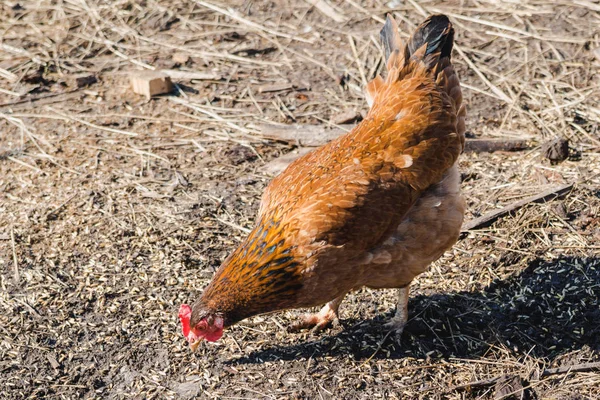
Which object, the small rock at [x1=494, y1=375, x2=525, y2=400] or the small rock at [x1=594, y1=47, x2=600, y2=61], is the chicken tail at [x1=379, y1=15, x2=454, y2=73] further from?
the small rock at [x1=594, y1=47, x2=600, y2=61]

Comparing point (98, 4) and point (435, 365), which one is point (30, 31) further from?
point (435, 365)

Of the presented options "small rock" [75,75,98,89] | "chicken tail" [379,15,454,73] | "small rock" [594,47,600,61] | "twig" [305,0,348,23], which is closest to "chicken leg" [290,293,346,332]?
"chicken tail" [379,15,454,73]

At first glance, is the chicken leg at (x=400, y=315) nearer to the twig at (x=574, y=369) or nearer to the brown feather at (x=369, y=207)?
the brown feather at (x=369, y=207)

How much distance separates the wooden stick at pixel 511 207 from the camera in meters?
5.45

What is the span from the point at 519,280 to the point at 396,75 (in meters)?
1.58

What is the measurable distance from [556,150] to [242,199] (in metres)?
2.53

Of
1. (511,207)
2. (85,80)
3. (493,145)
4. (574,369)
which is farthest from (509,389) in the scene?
(85,80)

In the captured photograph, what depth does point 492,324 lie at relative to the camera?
15.4 ft

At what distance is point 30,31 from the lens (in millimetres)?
8133

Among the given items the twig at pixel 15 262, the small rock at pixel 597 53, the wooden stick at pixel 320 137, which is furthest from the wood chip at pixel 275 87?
the small rock at pixel 597 53

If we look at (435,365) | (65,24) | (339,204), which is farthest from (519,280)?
(65,24)

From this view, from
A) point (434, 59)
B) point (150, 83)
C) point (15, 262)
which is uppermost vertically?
point (434, 59)

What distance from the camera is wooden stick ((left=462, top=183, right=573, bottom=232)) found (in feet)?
17.9

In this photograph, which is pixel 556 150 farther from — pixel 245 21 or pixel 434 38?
pixel 245 21
